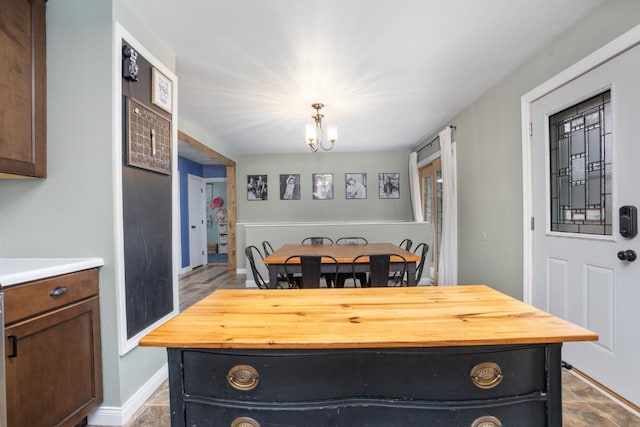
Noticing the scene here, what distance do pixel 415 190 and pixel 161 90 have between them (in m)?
4.50

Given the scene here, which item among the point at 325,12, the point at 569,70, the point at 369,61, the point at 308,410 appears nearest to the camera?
the point at 308,410

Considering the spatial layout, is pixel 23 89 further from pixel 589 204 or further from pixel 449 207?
pixel 449 207

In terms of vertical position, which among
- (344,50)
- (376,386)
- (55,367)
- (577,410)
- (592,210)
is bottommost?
(577,410)

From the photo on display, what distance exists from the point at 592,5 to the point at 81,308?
3.38 metres

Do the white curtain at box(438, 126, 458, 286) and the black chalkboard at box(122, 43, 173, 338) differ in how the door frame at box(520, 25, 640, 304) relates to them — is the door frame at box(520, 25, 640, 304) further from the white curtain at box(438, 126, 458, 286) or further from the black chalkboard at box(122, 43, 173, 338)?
the black chalkboard at box(122, 43, 173, 338)

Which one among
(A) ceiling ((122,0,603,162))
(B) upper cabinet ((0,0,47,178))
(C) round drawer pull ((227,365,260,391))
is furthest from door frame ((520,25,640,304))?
(B) upper cabinet ((0,0,47,178))

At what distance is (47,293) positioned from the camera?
1325 mm

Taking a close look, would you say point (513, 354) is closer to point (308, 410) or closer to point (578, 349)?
point (308, 410)

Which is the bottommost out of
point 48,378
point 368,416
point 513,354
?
point 48,378

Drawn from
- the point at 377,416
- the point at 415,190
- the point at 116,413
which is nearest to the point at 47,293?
the point at 116,413

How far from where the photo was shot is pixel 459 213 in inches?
152

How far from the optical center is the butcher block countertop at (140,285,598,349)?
71 cm

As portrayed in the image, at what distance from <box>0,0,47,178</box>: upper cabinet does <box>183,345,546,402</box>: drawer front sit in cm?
151

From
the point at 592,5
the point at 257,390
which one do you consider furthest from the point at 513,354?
the point at 592,5
